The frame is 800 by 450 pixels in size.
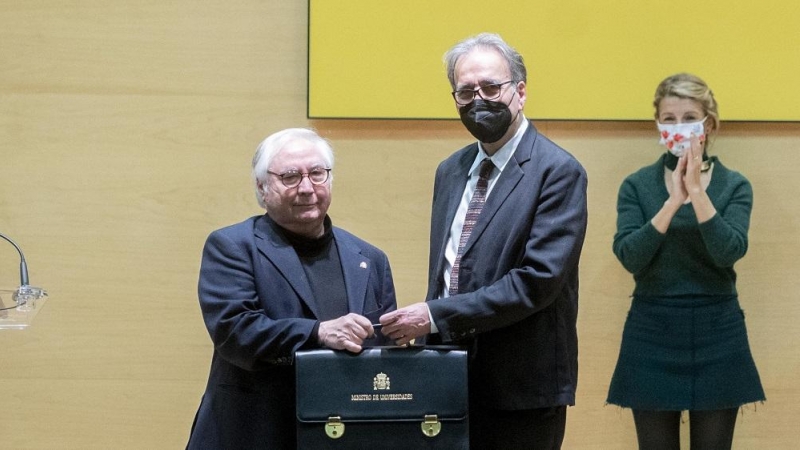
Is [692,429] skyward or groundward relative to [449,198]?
groundward

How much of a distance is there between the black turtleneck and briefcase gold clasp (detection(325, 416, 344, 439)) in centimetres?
29

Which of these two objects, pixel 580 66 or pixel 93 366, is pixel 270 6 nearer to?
pixel 580 66

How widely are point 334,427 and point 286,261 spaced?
438 millimetres

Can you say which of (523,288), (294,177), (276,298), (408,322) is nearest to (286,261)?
(276,298)

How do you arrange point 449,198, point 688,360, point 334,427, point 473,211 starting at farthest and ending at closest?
1. point 688,360
2. point 449,198
3. point 473,211
4. point 334,427

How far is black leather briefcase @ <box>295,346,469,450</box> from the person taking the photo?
2.44 m

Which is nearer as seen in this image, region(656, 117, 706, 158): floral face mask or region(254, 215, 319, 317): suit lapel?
region(254, 215, 319, 317): suit lapel

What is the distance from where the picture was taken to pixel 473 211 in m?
2.70

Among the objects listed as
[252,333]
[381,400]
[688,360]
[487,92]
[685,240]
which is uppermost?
[487,92]

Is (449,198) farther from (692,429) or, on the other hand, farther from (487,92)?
(692,429)

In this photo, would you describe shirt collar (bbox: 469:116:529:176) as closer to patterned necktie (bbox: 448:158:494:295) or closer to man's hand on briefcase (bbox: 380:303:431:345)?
patterned necktie (bbox: 448:158:494:295)

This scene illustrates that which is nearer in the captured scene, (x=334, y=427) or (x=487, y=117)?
(x=334, y=427)

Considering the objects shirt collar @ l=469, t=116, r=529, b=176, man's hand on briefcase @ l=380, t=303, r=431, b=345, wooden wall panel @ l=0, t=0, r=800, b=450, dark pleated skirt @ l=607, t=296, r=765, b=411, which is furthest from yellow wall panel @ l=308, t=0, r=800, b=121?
man's hand on briefcase @ l=380, t=303, r=431, b=345

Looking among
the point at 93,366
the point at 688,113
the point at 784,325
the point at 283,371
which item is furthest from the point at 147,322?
the point at 784,325
